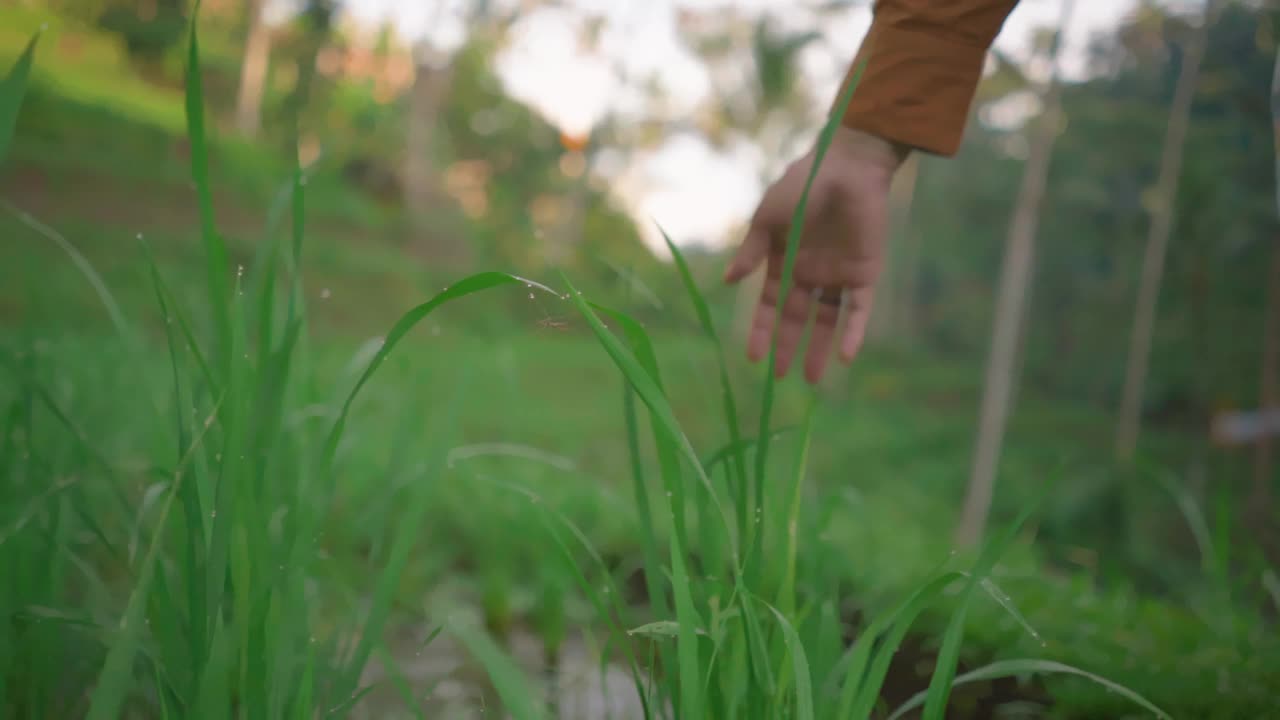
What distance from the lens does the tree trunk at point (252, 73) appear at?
14766mm

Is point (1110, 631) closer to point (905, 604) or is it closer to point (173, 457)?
point (905, 604)

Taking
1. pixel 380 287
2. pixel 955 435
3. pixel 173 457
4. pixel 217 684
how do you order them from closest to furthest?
pixel 217 684 → pixel 173 457 → pixel 380 287 → pixel 955 435

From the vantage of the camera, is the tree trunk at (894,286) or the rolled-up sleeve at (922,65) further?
the tree trunk at (894,286)

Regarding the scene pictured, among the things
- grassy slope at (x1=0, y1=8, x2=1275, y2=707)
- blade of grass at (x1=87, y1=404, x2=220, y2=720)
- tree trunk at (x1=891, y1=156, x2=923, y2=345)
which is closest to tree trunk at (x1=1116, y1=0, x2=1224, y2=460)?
grassy slope at (x1=0, y1=8, x2=1275, y2=707)

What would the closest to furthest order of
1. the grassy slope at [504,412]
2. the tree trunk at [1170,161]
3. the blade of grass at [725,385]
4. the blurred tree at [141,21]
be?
the blade of grass at [725,385], the grassy slope at [504,412], the tree trunk at [1170,161], the blurred tree at [141,21]

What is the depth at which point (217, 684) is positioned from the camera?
22.6 inches

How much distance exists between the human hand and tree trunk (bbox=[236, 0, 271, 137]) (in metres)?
16.2

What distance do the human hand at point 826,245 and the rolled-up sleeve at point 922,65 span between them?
0.09 ft

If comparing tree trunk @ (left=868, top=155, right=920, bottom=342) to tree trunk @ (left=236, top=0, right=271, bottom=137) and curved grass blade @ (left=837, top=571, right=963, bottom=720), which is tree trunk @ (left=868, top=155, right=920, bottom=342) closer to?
tree trunk @ (left=236, top=0, right=271, bottom=137)

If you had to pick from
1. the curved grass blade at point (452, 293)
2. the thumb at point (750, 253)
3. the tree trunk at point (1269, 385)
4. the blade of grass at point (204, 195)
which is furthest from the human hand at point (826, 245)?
the tree trunk at point (1269, 385)

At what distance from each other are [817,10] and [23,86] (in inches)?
183

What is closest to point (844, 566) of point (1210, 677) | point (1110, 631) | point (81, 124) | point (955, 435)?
point (1110, 631)

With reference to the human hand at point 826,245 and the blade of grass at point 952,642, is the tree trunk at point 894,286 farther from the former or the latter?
the blade of grass at point 952,642

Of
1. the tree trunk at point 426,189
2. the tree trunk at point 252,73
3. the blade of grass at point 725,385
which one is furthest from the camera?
the tree trunk at point 252,73
